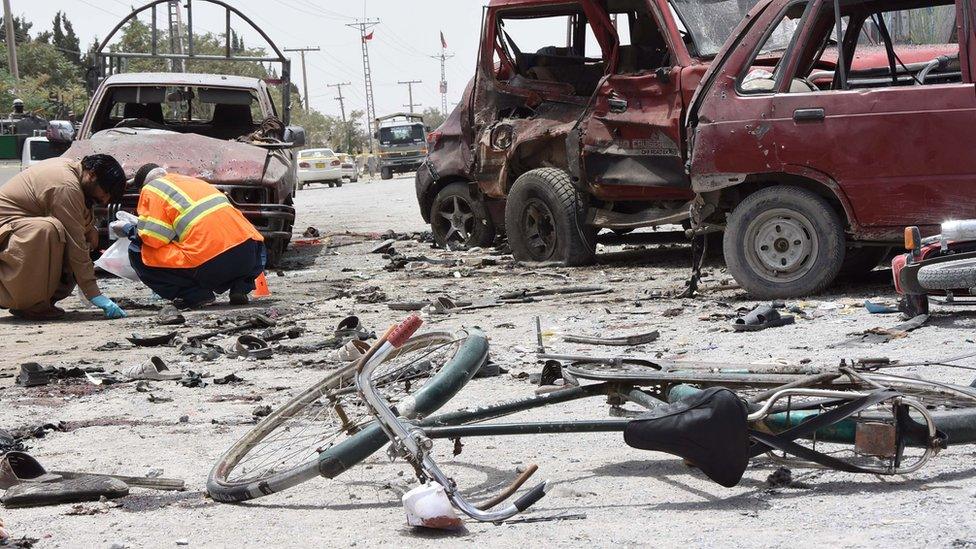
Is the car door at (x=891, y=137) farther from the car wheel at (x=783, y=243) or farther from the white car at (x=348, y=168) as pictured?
the white car at (x=348, y=168)

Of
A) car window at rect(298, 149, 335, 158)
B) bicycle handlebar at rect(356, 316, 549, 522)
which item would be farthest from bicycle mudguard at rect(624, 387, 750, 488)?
car window at rect(298, 149, 335, 158)

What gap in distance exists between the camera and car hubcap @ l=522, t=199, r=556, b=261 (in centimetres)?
1142

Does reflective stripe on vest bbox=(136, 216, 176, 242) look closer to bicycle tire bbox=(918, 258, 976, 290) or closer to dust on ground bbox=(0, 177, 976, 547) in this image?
dust on ground bbox=(0, 177, 976, 547)

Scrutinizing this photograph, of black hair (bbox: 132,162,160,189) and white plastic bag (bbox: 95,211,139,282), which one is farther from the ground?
black hair (bbox: 132,162,160,189)

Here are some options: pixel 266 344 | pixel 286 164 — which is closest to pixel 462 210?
pixel 286 164

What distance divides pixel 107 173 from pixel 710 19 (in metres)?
5.10

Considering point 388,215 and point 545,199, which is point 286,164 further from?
point 388,215

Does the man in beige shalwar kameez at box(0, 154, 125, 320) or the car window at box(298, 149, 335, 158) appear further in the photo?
the car window at box(298, 149, 335, 158)

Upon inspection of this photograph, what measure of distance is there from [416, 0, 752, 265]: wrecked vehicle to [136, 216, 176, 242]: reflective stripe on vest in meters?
3.42

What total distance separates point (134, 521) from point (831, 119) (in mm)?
5316

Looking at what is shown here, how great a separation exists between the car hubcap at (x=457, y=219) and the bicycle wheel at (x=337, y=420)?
9269 mm

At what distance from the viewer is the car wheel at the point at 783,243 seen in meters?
7.83

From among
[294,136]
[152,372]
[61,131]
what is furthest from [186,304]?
[294,136]

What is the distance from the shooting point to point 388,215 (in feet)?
71.4
